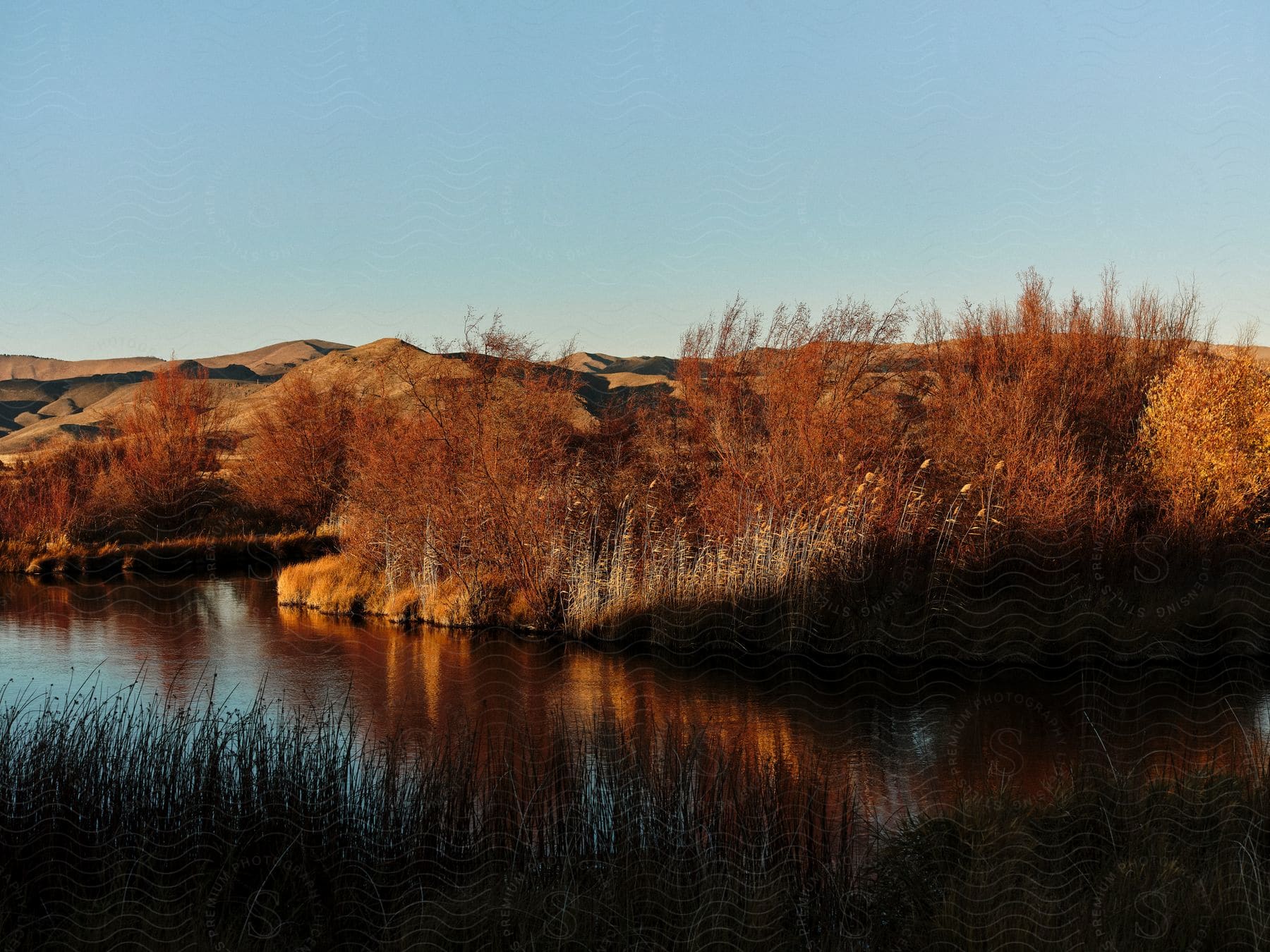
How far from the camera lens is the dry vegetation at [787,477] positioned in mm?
14188

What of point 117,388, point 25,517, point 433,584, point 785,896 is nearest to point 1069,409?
point 433,584

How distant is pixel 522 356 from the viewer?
1705cm

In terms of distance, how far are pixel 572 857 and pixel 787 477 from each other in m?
11.3

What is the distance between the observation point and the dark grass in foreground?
15.7 feet

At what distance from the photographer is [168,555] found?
76.3 ft

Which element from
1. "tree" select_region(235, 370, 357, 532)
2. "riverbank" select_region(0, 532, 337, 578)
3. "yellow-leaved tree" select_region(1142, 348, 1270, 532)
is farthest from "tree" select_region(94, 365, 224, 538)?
"yellow-leaved tree" select_region(1142, 348, 1270, 532)

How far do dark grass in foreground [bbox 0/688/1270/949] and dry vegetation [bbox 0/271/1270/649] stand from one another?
7.17 metres

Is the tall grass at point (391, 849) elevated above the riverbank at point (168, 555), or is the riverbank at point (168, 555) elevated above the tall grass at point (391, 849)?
the tall grass at point (391, 849)

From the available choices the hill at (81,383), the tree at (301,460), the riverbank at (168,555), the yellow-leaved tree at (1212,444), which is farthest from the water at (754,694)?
the hill at (81,383)

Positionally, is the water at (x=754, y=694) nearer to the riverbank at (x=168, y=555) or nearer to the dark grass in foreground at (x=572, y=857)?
the dark grass in foreground at (x=572, y=857)

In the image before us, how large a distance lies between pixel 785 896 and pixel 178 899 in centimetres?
313

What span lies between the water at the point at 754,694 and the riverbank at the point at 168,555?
6.59 meters

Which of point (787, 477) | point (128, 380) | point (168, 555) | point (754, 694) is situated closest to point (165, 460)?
point (168, 555)

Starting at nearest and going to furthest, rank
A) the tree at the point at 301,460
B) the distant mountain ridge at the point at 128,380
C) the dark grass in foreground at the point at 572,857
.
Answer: the dark grass in foreground at the point at 572,857 → the tree at the point at 301,460 → the distant mountain ridge at the point at 128,380
